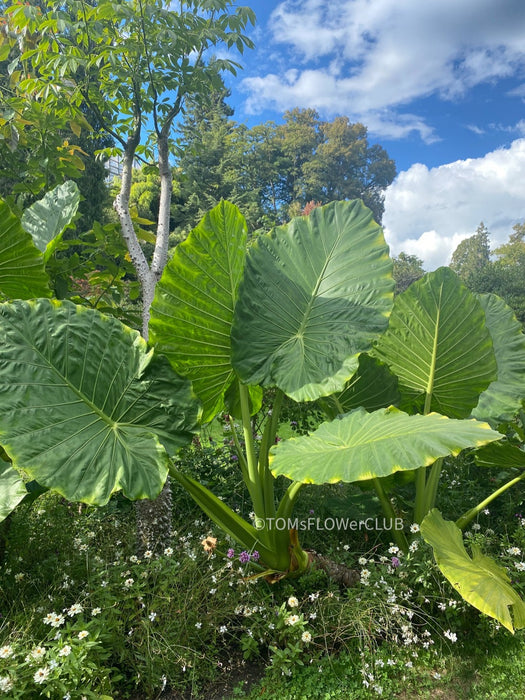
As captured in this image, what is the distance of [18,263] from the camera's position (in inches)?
58.5

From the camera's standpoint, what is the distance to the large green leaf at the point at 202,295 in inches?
57.6

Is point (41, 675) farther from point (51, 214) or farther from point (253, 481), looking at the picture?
point (51, 214)

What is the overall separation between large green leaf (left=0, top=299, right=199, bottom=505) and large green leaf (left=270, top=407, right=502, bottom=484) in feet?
1.06

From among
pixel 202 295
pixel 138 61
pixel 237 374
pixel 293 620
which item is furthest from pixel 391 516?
pixel 138 61

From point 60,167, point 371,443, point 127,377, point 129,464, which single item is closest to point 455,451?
point 371,443

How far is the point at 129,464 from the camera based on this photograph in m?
1.14

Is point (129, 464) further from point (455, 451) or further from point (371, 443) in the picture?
point (455, 451)

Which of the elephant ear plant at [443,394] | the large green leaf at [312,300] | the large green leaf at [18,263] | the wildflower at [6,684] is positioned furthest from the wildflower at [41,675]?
the large green leaf at [18,263]

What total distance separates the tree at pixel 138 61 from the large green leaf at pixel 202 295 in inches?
17.7

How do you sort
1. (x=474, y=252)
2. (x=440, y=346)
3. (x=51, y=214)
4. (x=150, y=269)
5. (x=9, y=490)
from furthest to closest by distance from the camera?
1. (x=474, y=252)
2. (x=150, y=269)
3. (x=51, y=214)
4. (x=440, y=346)
5. (x=9, y=490)

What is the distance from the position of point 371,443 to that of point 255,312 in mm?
634

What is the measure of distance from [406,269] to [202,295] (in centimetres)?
3094

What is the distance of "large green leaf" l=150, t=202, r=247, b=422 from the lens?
57.6 inches

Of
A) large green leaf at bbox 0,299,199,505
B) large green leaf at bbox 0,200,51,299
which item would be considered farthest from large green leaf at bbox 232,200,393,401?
large green leaf at bbox 0,200,51,299
